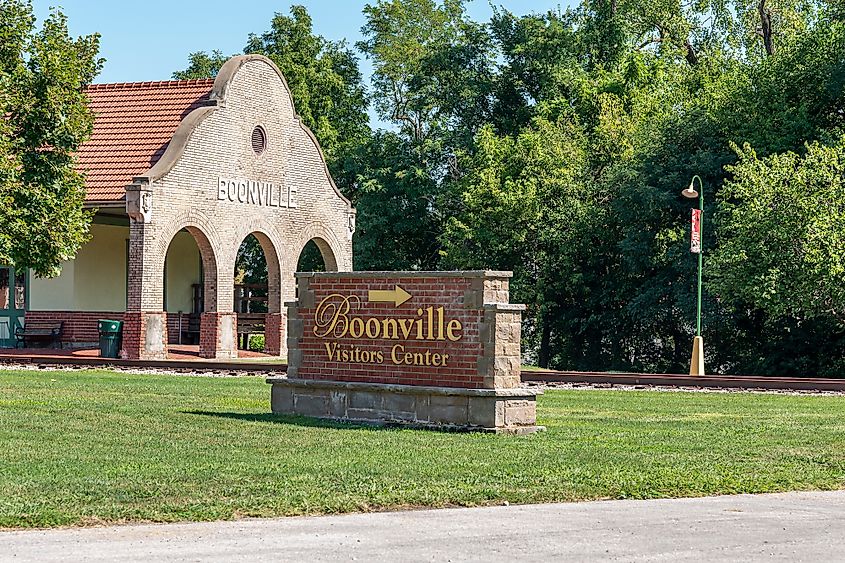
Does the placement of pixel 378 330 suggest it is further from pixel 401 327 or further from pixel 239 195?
pixel 239 195

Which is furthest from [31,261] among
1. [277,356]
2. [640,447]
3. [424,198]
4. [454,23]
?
[454,23]

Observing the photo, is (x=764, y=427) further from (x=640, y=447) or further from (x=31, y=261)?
(x=31, y=261)

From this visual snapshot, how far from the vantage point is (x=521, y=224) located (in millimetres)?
48125

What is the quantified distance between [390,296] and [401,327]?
1.42 ft

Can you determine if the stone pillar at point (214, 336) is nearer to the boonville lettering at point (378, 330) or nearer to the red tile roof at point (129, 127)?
the red tile roof at point (129, 127)

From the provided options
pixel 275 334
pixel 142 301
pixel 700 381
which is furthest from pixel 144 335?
pixel 700 381

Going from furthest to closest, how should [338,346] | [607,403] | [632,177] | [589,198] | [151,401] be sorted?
[589,198] → [632,177] → [607,403] → [151,401] → [338,346]

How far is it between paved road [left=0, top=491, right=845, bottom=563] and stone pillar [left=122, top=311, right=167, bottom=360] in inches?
1035

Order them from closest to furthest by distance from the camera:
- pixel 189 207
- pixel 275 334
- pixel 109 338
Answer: pixel 109 338
pixel 189 207
pixel 275 334

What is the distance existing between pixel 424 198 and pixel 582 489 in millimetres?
43412

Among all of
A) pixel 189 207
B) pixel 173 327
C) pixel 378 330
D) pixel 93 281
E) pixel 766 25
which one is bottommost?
pixel 173 327

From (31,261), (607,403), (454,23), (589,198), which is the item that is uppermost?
(454,23)

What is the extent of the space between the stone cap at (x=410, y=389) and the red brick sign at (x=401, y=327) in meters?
0.09

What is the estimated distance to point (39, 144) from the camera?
77.5 ft
